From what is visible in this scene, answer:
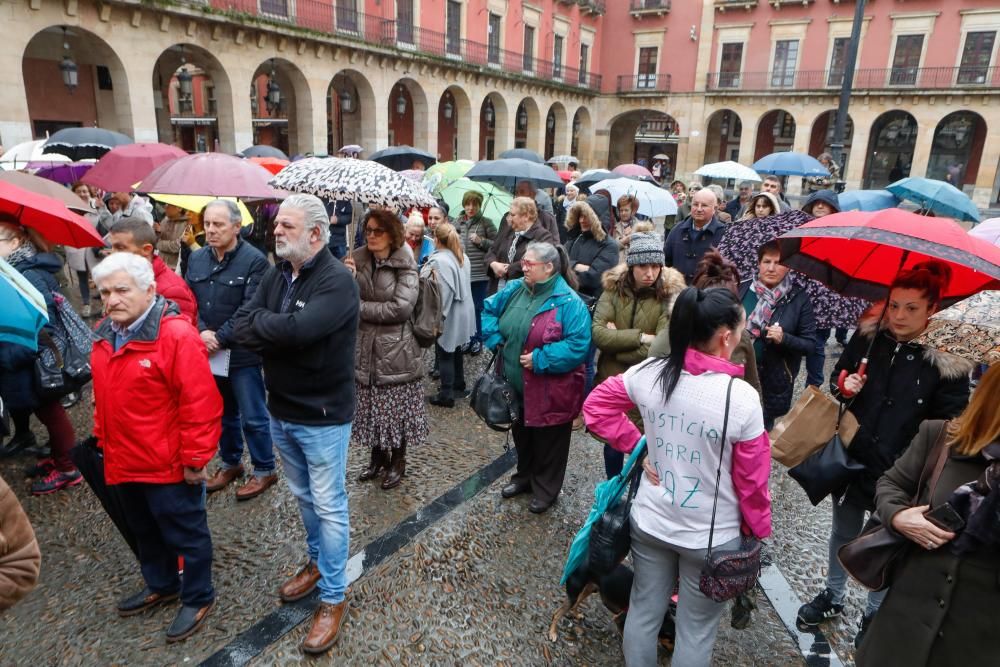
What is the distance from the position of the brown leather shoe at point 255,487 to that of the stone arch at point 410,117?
744 inches

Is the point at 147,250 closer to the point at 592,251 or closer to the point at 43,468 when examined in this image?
the point at 43,468

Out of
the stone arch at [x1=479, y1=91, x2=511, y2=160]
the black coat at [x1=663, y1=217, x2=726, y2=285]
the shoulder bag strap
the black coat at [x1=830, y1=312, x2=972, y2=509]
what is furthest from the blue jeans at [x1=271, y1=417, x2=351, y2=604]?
the stone arch at [x1=479, y1=91, x2=511, y2=160]

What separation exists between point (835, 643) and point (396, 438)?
2.65 m

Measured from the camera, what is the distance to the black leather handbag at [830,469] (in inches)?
102

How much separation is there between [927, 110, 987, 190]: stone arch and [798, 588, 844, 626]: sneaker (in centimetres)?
3283

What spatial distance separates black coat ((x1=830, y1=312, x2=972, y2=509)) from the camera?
2.41 m

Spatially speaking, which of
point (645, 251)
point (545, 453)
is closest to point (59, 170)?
point (545, 453)

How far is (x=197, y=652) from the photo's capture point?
266cm

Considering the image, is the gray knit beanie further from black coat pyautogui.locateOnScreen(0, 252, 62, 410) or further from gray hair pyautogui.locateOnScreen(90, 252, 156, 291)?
black coat pyautogui.locateOnScreen(0, 252, 62, 410)

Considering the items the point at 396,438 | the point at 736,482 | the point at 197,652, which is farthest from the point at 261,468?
the point at 736,482

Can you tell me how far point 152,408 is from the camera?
2539 millimetres

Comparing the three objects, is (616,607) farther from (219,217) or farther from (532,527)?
(219,217)

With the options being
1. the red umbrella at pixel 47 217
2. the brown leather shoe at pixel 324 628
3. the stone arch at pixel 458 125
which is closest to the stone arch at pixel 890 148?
the stone arch at pixel 458 125

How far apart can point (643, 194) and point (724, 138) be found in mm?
30683
